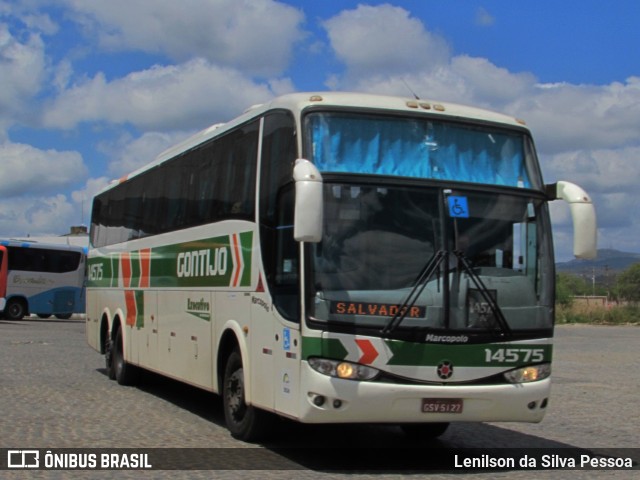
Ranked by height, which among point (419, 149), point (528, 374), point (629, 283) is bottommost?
point (528, 374)

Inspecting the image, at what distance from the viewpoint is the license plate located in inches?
334

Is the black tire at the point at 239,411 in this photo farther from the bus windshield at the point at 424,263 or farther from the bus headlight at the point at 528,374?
the bus headlight at the point at 528,374

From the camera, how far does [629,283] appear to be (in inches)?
3799

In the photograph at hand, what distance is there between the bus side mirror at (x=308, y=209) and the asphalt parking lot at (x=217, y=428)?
212cm

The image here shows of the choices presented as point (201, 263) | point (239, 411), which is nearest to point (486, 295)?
point (239, 411)

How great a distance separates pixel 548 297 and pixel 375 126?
2.29m

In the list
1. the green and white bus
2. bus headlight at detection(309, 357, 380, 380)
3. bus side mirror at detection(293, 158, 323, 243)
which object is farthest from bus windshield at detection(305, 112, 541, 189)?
Answer: bus headlight at detection(309, 357, 380, 380)

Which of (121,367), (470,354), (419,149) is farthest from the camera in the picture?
(121,367)

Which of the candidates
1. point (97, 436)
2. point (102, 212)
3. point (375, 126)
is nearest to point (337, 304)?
point (375, 126)

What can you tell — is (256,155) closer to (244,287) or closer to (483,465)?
(244,287)

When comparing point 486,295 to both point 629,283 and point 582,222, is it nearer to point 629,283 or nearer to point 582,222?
point 582,222

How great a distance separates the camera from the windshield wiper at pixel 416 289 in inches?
329

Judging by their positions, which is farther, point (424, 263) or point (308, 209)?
point (424, 263)

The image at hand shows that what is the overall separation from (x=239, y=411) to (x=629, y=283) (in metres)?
91.9
